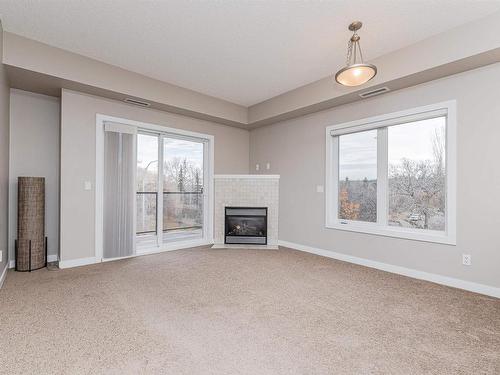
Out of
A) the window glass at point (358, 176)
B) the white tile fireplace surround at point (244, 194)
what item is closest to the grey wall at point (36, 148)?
the white tile fireplace surround at point (244, 194)

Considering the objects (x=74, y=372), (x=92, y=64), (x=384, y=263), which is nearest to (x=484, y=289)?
(x=384, y=263)

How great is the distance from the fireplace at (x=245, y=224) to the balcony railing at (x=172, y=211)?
61 cm

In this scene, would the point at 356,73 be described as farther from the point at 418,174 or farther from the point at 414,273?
the point at 414,273

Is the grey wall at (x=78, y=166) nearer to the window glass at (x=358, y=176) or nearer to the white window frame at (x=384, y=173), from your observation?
the white window frame at (x=384, y=173)

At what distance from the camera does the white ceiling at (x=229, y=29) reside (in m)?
2.55

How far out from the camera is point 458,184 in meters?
3.14

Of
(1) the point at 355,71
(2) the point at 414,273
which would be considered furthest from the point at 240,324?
(1) the point at 355,71

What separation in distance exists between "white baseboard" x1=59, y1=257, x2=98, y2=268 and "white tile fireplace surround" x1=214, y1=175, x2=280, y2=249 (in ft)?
7.20

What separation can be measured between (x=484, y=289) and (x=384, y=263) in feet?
3.58

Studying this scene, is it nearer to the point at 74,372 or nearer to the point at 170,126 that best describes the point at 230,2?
the point at 170,126

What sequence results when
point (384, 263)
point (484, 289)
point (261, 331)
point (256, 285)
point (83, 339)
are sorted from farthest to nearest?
point (384, 263), point (256, 285), point (484, 289), point (261, 331), point (83, 339)

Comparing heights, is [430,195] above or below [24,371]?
above

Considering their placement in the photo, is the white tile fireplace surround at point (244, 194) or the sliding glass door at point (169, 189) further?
the white tile fireplace surround at point (244, 194)

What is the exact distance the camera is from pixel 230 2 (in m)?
2.50
